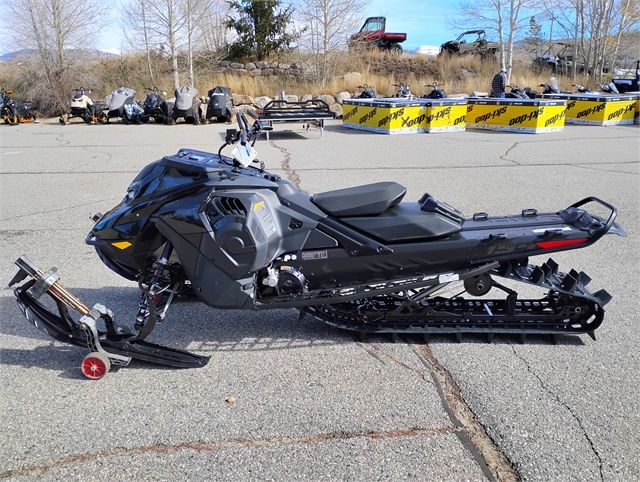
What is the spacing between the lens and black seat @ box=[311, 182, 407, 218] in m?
3.34

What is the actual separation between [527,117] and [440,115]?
261 cm

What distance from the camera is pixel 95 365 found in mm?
3092

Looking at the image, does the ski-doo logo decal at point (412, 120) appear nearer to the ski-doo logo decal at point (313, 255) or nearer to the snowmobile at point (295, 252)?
the snowmobile at point (295, 252)

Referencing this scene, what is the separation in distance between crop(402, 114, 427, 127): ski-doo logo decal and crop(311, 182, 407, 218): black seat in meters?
13.4

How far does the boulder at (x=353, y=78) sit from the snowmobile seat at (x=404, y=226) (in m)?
25.2

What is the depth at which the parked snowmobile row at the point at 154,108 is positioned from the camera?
19.8 m

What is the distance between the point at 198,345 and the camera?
11.8ft

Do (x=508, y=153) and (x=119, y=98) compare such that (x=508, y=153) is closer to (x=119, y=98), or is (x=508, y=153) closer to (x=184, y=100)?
(x=184, y=100)

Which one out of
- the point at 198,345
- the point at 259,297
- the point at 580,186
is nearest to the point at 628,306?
the point at 259,297

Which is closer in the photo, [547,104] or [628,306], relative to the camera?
[628,306]

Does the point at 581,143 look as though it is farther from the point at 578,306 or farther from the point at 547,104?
the point at 578,306

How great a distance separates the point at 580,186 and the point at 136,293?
7.20 meters

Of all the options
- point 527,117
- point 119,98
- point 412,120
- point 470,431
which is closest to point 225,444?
point 470,431

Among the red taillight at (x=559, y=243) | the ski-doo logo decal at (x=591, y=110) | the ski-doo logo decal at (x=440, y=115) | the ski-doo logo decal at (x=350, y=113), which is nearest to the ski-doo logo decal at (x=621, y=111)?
the ski-doo logo decal at (x=591, y=110)
